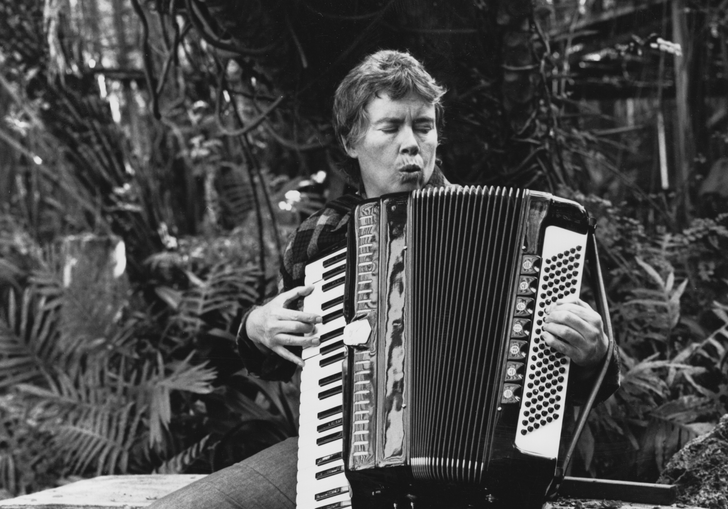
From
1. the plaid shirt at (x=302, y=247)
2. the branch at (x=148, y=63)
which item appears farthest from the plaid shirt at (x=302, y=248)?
the branch at (x=148, y=63)

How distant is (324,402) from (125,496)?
3.40 feet

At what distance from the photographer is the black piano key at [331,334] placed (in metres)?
2.21

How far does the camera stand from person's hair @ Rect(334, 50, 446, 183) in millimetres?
2336

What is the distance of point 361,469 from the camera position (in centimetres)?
202

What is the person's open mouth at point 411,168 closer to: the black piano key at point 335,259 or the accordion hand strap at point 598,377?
the black piano key at point 335,259

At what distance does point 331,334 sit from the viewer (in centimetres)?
223

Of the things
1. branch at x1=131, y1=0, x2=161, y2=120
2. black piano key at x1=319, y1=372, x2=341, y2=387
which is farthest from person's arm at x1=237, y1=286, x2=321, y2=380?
branch at x1=131, y1=0, x2=161, y2=120

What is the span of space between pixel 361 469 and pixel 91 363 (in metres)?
2.58

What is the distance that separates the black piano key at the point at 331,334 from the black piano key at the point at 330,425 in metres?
0.21

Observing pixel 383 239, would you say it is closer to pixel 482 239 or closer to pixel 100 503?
pixel 482 239

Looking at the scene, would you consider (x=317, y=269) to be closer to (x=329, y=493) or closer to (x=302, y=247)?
(x=302, y=247)

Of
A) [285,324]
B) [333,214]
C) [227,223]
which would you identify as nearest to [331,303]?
[285,324]

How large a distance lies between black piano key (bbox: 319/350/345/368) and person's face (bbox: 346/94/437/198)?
0.49 meters

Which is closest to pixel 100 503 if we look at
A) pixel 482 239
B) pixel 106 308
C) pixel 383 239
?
pixel 383 239
